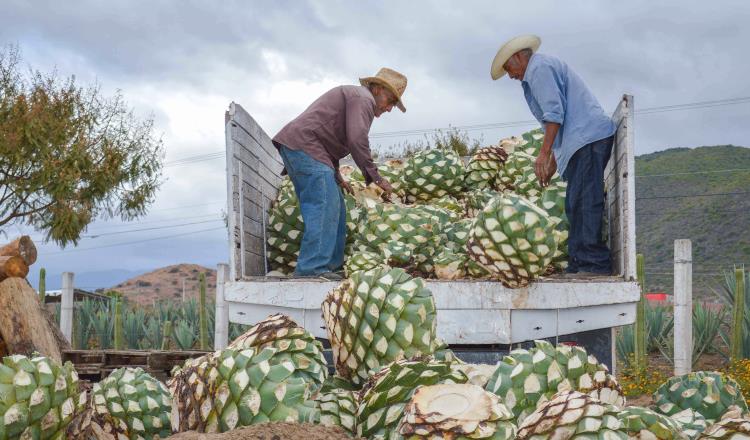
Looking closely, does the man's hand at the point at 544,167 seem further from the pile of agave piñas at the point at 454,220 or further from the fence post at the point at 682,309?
the fence post at the point at 682,309

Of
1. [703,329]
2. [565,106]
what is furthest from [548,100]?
[703,329]

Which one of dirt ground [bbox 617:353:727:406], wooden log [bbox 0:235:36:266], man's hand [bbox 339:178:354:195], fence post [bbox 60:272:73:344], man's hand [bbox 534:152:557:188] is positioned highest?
man's hand [bbox 534:152:557:188]

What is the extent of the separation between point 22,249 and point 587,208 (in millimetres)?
4330

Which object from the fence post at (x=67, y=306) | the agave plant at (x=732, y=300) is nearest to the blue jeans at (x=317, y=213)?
the agave plant at (x=732, y=300)

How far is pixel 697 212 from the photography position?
5466cm

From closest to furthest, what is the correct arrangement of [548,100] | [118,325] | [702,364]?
[548,100], [702,364], [118,325]

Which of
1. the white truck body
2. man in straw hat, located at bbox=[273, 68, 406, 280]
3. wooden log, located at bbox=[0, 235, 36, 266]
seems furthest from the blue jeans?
wooden log, located at bbox=[0, 235, 36, 266]

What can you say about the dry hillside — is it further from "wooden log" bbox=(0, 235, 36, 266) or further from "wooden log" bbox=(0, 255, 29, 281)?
"wooden log" bbox=(0, 255, 29, 281)

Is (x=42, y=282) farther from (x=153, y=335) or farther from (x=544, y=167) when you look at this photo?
(x=544, y=167)

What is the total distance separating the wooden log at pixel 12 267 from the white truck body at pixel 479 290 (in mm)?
1838

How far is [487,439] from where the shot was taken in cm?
188

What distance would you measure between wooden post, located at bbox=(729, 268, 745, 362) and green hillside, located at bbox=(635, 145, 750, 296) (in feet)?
110

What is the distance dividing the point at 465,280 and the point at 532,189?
198 cm

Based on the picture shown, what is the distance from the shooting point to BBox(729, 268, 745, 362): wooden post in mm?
10516
